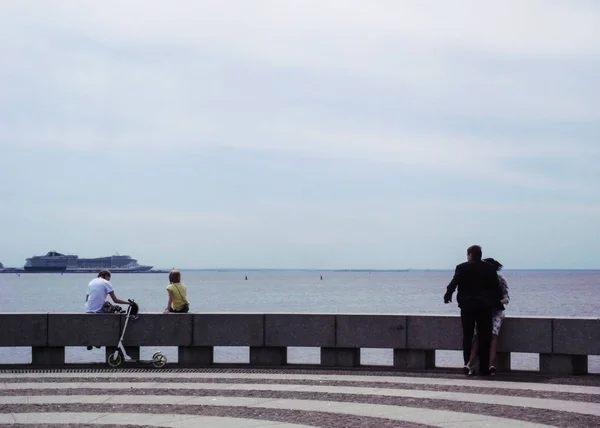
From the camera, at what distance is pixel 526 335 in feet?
45.6

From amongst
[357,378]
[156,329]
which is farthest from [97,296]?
[357,378]

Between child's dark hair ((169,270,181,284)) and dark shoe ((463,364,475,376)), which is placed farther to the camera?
child's dark hair ((169,270,181,284))

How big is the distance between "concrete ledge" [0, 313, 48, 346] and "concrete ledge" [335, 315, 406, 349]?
4168 mm

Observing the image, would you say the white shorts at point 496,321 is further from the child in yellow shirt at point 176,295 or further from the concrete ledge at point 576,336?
the child in yellow shirt at point 176,295

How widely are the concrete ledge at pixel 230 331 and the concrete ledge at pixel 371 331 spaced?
1.13 m

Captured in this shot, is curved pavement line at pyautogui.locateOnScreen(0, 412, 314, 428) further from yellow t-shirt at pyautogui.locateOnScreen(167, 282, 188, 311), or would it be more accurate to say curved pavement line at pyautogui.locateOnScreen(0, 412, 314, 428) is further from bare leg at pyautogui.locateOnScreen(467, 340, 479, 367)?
yellow t-shirt at pyautogui.locateOnScreen(167, 282, 188, 311)

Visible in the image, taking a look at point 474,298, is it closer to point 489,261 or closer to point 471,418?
point 489,261

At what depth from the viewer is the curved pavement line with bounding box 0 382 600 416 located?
1085cm

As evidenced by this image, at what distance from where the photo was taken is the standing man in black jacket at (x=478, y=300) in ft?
44.7

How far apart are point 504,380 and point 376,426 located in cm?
399

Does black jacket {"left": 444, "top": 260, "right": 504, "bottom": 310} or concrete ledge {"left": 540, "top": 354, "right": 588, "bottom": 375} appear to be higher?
black jacket {"left": 444, "top": 260, "right": 504, "bottom": 310}

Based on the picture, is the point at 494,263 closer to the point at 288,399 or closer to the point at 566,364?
the point at 566,364

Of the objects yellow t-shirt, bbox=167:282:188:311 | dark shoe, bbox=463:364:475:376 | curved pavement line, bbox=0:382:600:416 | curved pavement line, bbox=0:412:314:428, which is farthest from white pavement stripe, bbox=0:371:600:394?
curved pavement line, bbox=0:412:314:428

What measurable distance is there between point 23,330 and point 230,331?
2950 mm
